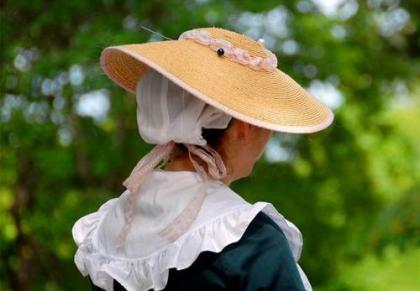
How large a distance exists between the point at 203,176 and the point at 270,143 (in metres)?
4.34

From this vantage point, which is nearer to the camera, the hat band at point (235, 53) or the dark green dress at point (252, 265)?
the dark green dress at point (252, 265)

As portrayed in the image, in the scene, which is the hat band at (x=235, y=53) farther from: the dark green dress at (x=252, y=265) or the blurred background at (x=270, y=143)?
the blurred background at (x=270, y=143)

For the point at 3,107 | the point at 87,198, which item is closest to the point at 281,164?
the point at 87,198

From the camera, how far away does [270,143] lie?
6.01 metres

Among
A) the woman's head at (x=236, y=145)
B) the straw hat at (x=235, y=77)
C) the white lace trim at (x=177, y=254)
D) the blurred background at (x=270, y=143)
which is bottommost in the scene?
the blurred background at (x=270, y=143)

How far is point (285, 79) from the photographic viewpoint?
1775 millimetres

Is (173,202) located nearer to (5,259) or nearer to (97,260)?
(97,260)

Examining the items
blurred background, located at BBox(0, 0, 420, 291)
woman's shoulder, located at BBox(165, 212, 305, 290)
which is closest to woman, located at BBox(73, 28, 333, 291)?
woman's shoulder, located at BBox(165, 212, 305, 290)

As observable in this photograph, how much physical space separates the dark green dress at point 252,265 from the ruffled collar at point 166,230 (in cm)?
2

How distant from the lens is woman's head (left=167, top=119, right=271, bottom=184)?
1.70 metres

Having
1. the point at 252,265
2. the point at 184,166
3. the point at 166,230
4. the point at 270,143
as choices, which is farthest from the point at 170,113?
the point at 270,143

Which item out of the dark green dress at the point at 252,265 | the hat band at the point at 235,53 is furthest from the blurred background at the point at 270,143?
the dark green dress at the point at 252,265

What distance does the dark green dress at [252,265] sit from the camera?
1.56m

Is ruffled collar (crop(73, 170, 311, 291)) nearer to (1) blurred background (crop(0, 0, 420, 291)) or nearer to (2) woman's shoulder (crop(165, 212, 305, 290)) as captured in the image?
(2) woman's shoulder (crop(165, 212, 305, 290))
